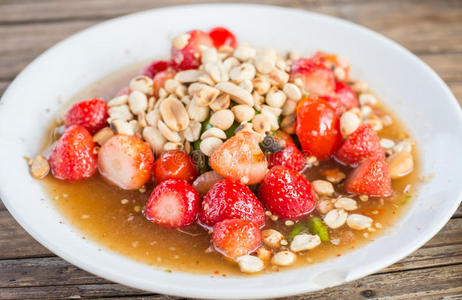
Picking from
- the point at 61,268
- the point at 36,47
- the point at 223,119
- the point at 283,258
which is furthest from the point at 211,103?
the point at 36,47

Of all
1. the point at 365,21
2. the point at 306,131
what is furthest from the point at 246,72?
the point at 365,21

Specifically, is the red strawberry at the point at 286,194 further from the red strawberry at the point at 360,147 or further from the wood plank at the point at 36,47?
the wood plank at the point at 36,47

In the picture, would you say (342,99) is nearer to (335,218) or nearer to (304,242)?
(335,218)

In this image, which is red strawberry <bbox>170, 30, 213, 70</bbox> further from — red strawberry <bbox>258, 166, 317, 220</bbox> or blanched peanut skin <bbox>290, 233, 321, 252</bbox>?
blanched peanut skin <bbox>290, 233, 321, 252</bbox>

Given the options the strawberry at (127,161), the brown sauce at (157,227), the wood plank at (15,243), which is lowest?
the wood plank at (15,243)

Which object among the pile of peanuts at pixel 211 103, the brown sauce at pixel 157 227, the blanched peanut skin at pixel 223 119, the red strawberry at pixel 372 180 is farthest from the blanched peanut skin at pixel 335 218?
the blanched peanut skin at pixel 223 119

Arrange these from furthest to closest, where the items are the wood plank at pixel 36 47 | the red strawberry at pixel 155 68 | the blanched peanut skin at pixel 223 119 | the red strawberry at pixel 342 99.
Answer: the wood plank at pixel 36 47 < the red strawberry at pixel 155 68 < the red strawberry at pixel 342 99 < the blanched peanut skin at pixel 223 119

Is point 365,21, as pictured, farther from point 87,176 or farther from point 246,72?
point 87,176
